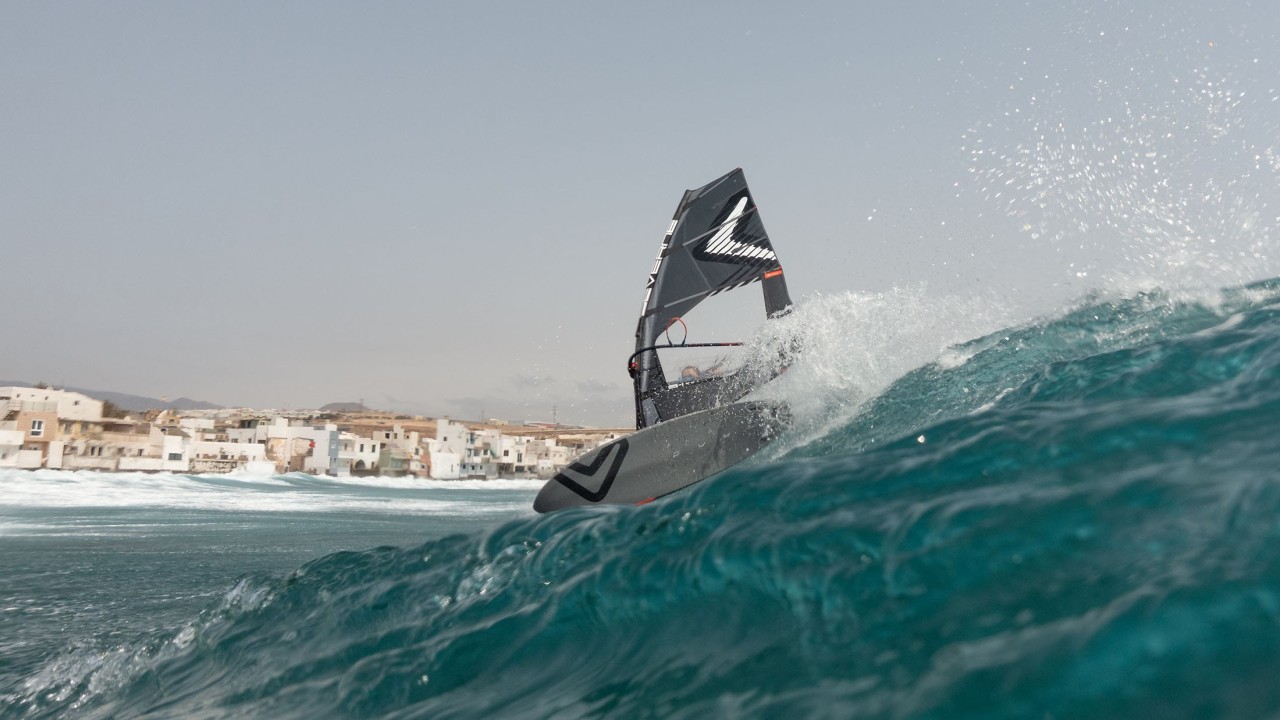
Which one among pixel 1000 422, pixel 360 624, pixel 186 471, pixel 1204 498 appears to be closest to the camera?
pixel 1204 498

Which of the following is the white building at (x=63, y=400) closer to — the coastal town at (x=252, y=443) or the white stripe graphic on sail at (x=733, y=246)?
the coastal town at (x=252, y=443)

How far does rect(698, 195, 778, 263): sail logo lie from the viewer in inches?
474

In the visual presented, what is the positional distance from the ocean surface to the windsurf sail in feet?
22.6

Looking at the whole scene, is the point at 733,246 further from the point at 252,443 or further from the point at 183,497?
the point at 252,443

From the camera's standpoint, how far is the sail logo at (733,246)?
1205cm

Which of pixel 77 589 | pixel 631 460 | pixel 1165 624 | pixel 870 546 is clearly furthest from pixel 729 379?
pixel 1165 624

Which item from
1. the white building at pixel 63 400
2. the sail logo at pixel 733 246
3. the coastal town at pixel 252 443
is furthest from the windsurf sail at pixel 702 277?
the white building at pixel 63 400

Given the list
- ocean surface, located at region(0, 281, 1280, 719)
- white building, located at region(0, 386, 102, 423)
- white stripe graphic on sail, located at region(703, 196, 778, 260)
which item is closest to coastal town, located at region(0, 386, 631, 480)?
white building, located at region(0, 386, 102, 423)

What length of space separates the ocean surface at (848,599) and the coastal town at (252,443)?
36.9 metres

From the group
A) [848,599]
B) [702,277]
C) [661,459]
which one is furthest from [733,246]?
[848,599]

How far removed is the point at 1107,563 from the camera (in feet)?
5.34

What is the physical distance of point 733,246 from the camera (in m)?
12.2

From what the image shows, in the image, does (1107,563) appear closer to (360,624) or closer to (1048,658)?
(1048,658)

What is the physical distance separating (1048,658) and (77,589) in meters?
6.79
